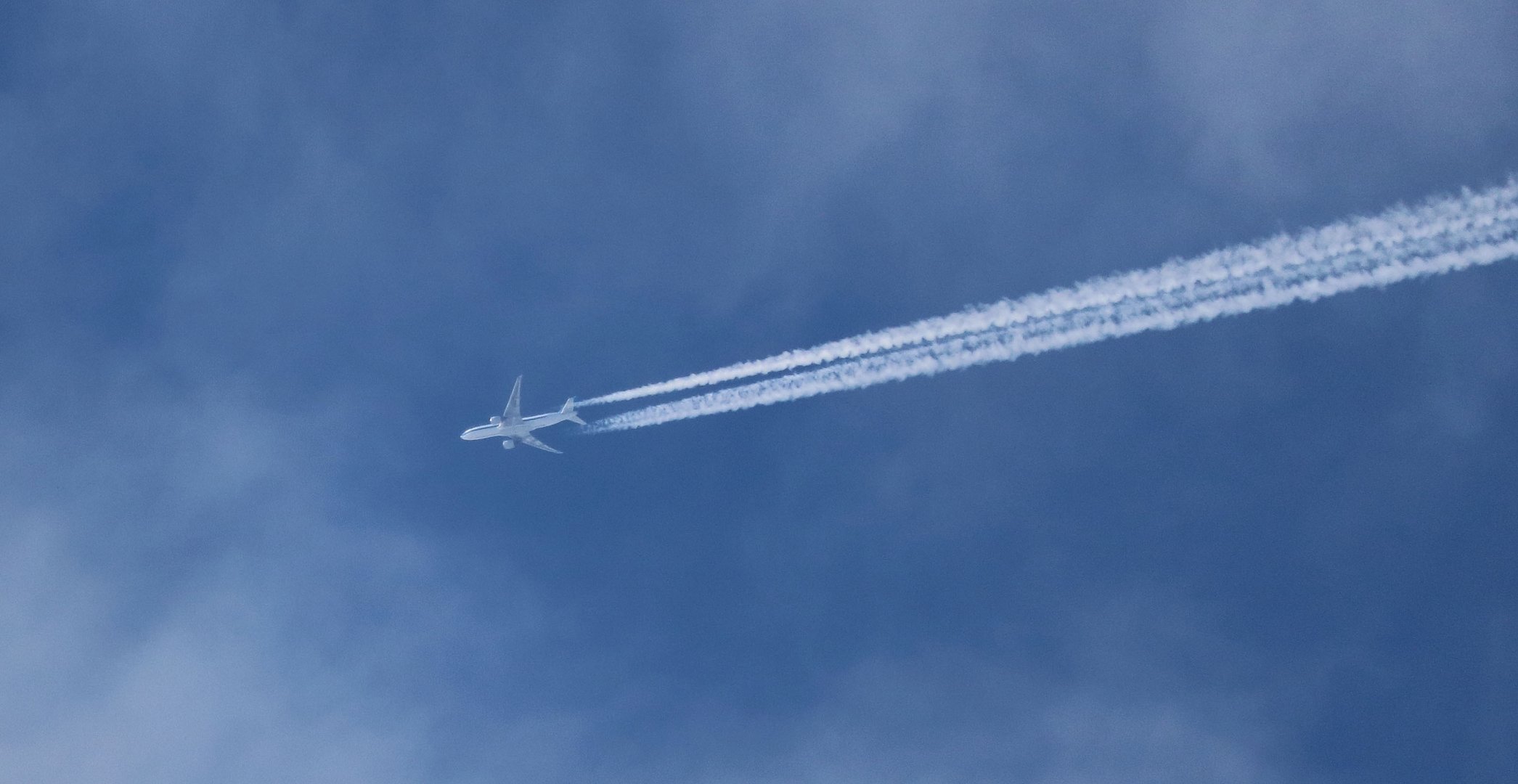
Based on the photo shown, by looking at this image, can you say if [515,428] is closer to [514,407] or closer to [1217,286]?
[514,407]

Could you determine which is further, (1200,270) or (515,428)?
(515,428)

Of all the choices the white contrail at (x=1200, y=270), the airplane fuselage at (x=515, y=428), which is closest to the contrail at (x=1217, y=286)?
the white contrail at (x=1200, y=270)

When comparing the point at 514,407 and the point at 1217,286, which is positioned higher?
the point at 514,407

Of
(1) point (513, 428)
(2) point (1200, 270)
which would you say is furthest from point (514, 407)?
(2) point (1200, 270)

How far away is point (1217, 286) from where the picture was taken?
51594 millimetres

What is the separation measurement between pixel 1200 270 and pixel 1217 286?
806 millimetres

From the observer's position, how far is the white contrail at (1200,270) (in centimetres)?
4759

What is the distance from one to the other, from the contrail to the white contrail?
34mm

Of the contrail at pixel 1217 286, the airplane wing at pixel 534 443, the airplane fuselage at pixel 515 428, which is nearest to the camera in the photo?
the contrail at pixel 1217 286

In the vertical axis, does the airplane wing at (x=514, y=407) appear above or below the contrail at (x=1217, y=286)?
above

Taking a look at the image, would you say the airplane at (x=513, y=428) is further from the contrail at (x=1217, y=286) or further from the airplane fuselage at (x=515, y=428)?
the contrail at (x=1217, y=286)

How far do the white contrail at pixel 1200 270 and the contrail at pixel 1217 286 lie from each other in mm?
34

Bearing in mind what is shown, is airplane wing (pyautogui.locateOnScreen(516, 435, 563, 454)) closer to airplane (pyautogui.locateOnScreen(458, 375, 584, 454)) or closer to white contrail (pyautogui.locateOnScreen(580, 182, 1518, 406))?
airplane (pyautogui.locateOnScreen(458, 375, 584, 454))

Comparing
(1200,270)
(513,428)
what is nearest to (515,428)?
(513,428)
